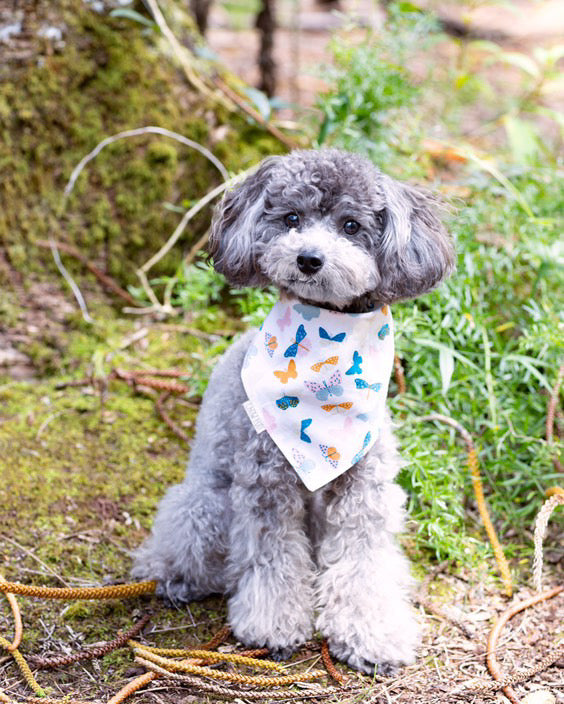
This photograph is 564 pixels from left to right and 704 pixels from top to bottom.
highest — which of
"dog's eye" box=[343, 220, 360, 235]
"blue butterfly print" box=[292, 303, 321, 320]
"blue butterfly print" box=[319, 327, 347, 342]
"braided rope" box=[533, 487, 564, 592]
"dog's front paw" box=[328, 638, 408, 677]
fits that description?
"dog's eye" box=[343, 220, 360, 235]

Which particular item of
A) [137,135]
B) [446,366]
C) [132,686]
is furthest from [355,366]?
[137,135]

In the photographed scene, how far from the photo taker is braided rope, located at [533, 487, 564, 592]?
298cm

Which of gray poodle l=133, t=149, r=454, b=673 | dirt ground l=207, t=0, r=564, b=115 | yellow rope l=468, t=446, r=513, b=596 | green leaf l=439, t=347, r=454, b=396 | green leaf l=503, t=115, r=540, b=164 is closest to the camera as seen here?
gray poodle l=133, t=149, r=454, b=673

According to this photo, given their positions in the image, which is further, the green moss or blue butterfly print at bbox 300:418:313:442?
the green moss

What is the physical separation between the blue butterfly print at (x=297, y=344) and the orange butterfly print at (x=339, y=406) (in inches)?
9.0

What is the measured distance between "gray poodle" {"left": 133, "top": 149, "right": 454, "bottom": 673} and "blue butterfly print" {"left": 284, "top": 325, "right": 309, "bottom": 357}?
4.5 inches

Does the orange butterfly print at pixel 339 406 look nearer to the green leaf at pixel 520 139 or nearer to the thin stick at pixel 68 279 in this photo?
the thin stick at pixel 68 279

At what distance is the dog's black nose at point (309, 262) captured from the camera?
8.17ft

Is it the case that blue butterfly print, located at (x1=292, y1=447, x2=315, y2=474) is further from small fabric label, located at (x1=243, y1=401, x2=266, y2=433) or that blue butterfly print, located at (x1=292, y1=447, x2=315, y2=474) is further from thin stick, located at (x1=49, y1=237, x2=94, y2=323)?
thin stick, located at (x1=49, y1=237, x2=94, y2=323)

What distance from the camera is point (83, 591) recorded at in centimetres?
290

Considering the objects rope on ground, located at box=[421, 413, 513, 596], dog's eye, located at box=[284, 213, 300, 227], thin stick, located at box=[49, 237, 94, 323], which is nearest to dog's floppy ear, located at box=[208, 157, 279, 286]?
dog's eye, located at box=[284, 213, 300, 227]

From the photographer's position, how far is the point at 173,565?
3105mm

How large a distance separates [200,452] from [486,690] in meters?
1.42

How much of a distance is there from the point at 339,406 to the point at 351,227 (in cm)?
66
